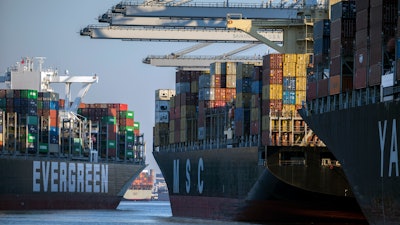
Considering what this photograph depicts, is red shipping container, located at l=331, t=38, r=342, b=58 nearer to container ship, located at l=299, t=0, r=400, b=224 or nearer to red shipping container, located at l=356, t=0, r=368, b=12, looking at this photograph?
container ship, located at l=299, t=0, r=400, b=224

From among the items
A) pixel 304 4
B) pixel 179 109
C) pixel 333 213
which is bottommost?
pixel 333 213

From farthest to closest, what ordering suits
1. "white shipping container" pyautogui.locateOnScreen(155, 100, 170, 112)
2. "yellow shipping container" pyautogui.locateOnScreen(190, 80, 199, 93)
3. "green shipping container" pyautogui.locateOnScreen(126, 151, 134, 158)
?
1. "green shipping container" pyautogui.locateOnScreen(126, 151, 134, 158)
2. "white shipping container" pyautogui.locateOnScreen(155, 100, 170, 112)
3. "yellow shipping container" pyautogui.locateOnScreen(190, 80, 199, 93)

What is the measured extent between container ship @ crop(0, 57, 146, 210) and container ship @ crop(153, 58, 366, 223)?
19813 millimetres

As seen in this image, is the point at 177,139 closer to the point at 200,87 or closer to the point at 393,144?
the point at 200,87

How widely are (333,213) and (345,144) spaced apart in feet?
39.0

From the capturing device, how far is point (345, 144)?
51.4 meters

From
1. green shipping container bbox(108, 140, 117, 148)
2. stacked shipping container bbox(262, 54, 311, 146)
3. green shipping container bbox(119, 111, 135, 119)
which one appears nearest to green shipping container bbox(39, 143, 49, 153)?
green shipping container bbox(108, 140, 117, 148)

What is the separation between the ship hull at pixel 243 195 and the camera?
6247 centimetres

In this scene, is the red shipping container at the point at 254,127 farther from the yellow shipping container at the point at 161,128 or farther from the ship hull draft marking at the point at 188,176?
the yellow shipping container at the point at 161,128

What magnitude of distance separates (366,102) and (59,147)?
56553 mm

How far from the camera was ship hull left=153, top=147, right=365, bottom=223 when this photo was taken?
2459 inches

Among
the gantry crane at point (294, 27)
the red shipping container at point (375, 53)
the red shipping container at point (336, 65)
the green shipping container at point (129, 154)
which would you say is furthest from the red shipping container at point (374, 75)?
the green shipping container at point (129, 154)

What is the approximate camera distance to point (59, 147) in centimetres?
10325

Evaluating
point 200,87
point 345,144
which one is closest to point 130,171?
point 200,87
